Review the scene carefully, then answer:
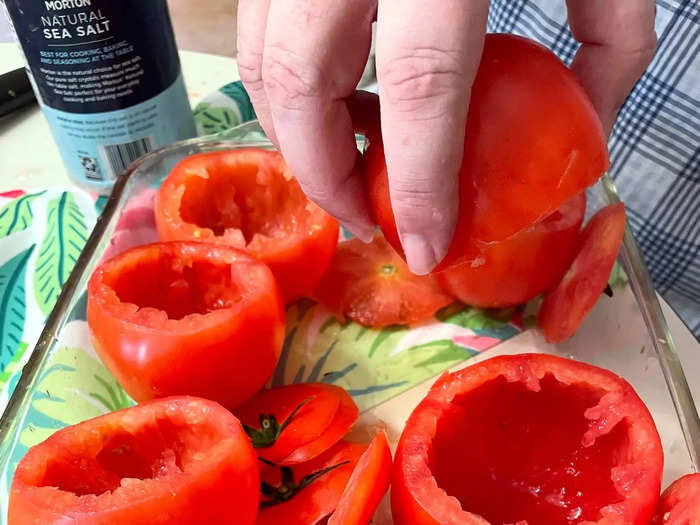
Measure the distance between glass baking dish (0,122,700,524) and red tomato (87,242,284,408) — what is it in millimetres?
58

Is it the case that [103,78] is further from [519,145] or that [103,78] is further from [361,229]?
[519,145]

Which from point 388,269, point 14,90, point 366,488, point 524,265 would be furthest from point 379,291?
point 14,90

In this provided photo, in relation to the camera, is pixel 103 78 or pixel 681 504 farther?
pixel 103 78

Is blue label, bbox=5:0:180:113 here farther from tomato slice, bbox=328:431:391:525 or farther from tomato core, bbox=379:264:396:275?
tomato slice, bbox=328:431:391:525

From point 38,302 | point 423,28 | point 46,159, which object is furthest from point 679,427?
point 46,159

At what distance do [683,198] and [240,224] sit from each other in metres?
0.57

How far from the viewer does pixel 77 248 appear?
98cm

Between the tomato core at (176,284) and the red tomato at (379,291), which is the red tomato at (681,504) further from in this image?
the tomato core at (176,284)

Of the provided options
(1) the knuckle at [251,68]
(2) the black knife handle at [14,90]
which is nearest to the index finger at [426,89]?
(1) the knuckle at [251,68]

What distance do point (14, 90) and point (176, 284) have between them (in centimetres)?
57

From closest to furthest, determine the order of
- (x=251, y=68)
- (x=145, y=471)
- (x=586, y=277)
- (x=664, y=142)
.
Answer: (x=251, y=68), (x=145, y=471), (x=586, y=277), (x=664, y=142)

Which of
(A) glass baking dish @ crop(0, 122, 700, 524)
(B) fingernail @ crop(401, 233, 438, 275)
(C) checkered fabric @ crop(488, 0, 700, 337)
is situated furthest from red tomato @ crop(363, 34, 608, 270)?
(C) checkered fabric @ crop(488, 0, 700, 337)

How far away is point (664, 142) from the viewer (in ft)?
2.98

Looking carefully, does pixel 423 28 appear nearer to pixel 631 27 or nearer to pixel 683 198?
pixel 631 27
